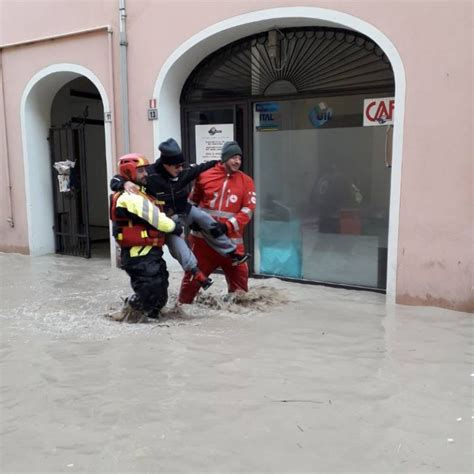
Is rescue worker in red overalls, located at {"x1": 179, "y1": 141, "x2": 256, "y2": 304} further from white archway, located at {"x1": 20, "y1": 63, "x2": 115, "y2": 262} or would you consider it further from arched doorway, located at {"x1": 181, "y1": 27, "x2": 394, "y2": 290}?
white archway, located at {"x1": 20, "y1": 63, "x2": 115, "y2": 262}

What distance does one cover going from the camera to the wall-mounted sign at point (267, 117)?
6452 millimetres

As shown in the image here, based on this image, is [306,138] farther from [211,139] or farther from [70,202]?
[70,202]

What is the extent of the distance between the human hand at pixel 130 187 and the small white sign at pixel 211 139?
239 cm

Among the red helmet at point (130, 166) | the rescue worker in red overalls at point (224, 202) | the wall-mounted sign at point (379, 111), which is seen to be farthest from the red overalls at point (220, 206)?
the wall-mounted sign at point (379, 111)

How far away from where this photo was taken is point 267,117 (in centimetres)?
652

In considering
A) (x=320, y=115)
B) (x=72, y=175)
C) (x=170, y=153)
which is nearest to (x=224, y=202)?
(x=170, y=153)

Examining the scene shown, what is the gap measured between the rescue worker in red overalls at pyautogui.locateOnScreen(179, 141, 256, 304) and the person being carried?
0.10 metres

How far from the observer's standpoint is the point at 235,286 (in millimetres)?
5305

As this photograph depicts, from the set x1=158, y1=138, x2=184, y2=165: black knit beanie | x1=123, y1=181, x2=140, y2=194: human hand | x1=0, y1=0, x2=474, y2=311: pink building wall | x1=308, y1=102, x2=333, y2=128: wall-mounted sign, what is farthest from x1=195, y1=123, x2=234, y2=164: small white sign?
x1=123, y1=181, x2=140, y2=194: human hand

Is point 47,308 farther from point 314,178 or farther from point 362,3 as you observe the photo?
point 362,3

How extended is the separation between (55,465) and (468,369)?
A: 2707 mm

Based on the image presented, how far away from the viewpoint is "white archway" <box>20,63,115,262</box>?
802 centimetres

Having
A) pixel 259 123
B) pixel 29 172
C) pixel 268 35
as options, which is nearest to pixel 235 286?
pixel 259 123

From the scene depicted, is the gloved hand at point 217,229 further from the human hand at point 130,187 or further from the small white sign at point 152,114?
the small white sign at point 152,114
